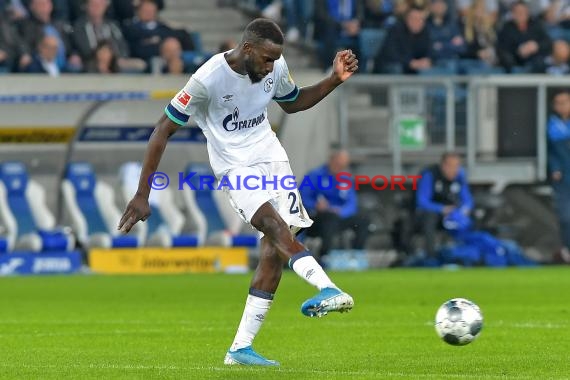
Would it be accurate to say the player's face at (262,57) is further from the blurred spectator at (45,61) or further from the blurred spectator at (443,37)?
the blurred spectator at (443,37)

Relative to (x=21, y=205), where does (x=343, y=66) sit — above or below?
above

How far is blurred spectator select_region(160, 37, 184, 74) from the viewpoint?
Answer: 2286 cm

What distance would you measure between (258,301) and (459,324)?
1288 mm

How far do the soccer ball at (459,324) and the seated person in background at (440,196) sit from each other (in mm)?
12867

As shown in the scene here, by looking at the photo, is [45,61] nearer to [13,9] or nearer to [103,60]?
[103,60]

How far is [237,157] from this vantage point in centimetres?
962

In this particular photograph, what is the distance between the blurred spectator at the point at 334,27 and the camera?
80.0 ft

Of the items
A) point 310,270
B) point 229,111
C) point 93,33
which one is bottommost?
point 310,270

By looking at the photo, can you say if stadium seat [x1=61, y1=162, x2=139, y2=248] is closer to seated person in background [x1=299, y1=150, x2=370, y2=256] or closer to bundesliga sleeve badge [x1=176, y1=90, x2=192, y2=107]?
seated person in background [x1=299, y1=150, x2=370, y2=256]

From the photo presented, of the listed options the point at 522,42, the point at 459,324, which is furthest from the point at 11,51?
the point at 459,324

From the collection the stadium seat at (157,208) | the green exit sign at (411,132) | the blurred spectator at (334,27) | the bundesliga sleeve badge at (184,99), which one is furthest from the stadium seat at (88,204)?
the bundesliga sleeve badge at (184,99)

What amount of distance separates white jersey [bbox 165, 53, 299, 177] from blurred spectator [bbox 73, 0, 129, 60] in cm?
1352

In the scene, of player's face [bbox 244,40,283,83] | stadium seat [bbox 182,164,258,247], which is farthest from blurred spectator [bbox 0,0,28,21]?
player's face [bbox 244,40,283,83]

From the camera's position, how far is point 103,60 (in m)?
22.5
